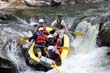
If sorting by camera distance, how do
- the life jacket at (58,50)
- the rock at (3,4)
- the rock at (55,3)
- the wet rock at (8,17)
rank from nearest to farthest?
the life jacket at (58,50) < the wet rock at (8,17) < the rock at (3,4) < the rock at (55,3)

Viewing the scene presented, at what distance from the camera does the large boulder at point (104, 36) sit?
1420cm

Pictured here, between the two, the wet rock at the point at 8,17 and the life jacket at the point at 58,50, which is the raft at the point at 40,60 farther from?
the wet rock at the point at 8,17

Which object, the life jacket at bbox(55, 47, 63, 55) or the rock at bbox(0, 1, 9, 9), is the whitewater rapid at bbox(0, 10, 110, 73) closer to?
the life jacket at bbox(55, 47, 63, 55)

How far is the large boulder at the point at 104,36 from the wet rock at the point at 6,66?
4195 millimetres

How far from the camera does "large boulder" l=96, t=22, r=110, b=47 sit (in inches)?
559

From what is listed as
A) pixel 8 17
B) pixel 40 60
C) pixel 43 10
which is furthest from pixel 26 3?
pixel 40 60

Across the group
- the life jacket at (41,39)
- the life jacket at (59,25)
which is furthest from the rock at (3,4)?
the life jacket at (41,39)

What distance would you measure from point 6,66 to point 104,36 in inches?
176

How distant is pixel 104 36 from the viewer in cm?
1433

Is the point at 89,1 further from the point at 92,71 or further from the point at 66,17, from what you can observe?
the point at 92,71

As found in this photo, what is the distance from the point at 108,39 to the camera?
14203 millimetres

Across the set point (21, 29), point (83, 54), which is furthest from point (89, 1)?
point (83, 54)

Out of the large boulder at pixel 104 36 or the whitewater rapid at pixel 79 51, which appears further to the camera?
the large boulder at pixel 104 36

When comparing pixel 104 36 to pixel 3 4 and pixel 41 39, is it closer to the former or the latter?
pixel 41 39
